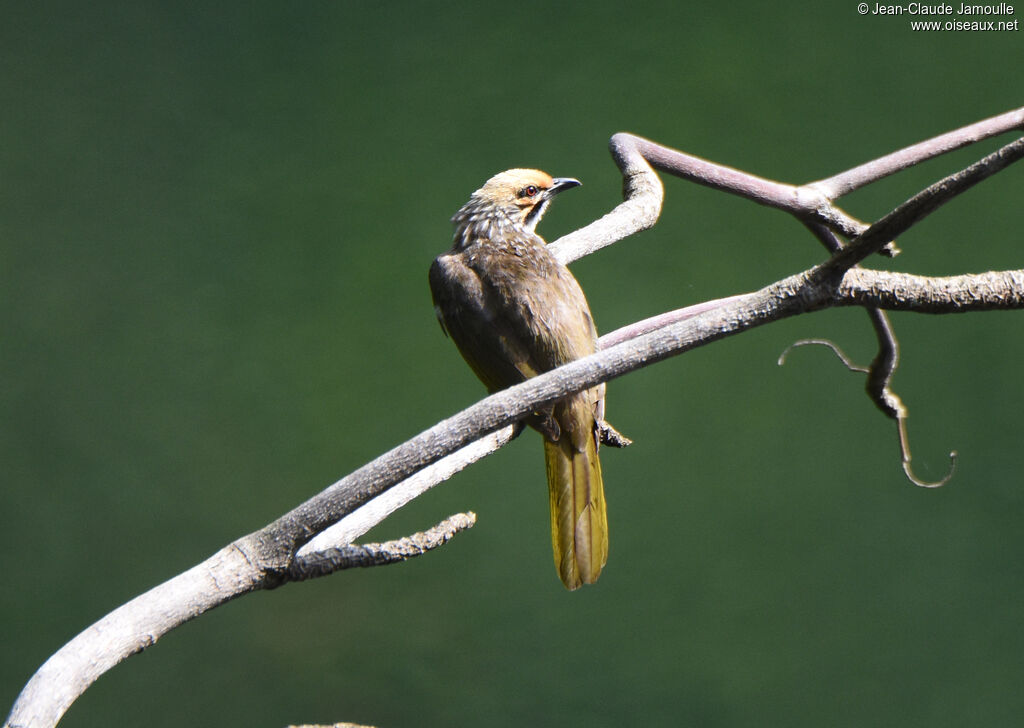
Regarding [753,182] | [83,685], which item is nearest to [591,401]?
[753,182]

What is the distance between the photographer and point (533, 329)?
181 cm

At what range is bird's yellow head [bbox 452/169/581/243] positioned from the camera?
2121 millimetres

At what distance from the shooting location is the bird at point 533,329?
1677mm

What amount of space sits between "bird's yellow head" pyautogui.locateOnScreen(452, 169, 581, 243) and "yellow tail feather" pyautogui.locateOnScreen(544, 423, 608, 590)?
59cm

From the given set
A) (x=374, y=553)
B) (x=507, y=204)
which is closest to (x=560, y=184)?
(x=507, y=204)

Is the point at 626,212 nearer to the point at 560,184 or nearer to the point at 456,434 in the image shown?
the point at 560,184

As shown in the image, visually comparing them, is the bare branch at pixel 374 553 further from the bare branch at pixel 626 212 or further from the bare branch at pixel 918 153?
the bare branch at pixel 918 153

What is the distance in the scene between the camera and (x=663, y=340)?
1.09 m

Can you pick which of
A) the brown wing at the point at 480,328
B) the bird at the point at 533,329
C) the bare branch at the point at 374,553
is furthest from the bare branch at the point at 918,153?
the bare branch at the point at 374,553

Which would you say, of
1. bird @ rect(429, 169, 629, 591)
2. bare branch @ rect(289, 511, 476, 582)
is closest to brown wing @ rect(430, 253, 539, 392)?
bird @ rect(429, 169, 629, 591)

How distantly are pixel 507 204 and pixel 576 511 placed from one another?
0.77 m

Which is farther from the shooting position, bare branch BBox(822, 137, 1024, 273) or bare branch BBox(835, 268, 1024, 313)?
bare branch BBox(835, 268, 1024, 313)

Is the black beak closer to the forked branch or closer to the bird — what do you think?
the bird

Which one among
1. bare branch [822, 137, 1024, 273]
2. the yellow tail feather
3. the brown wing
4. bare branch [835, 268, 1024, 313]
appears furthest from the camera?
the brown wing
